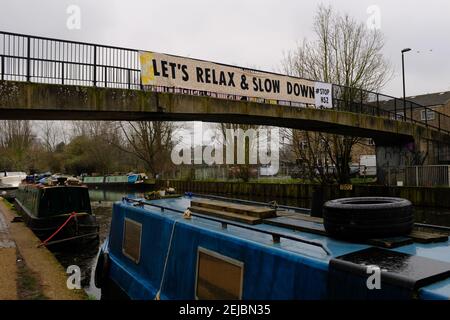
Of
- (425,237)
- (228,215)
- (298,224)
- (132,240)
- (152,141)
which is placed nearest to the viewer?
(425,237)

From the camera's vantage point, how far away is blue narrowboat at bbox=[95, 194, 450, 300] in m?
3.13

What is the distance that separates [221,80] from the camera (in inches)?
610

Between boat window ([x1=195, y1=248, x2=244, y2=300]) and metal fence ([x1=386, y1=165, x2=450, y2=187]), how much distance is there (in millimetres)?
21760

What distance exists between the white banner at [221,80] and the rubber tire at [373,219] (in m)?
10.6

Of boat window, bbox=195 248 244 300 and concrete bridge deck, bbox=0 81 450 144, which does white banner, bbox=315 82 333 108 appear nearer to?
concrete bridge deck, bbox=0 81 450 144

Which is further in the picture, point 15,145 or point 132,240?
point 15,145

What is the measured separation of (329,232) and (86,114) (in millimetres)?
10440

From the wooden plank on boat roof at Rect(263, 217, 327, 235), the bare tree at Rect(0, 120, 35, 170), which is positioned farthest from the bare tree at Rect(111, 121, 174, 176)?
the wooden plank on boat roof at Rect(263, 217, 327, 235)

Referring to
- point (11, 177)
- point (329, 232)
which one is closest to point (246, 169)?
point (11, 177)

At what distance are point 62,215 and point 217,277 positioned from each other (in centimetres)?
1273

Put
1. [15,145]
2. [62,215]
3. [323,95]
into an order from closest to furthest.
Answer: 1. [62,215]
2. [323,95]
3. [15,145]

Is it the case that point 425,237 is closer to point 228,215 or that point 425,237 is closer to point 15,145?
point 228,215

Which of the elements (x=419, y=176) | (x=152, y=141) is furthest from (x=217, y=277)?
(x=152, y=141)
